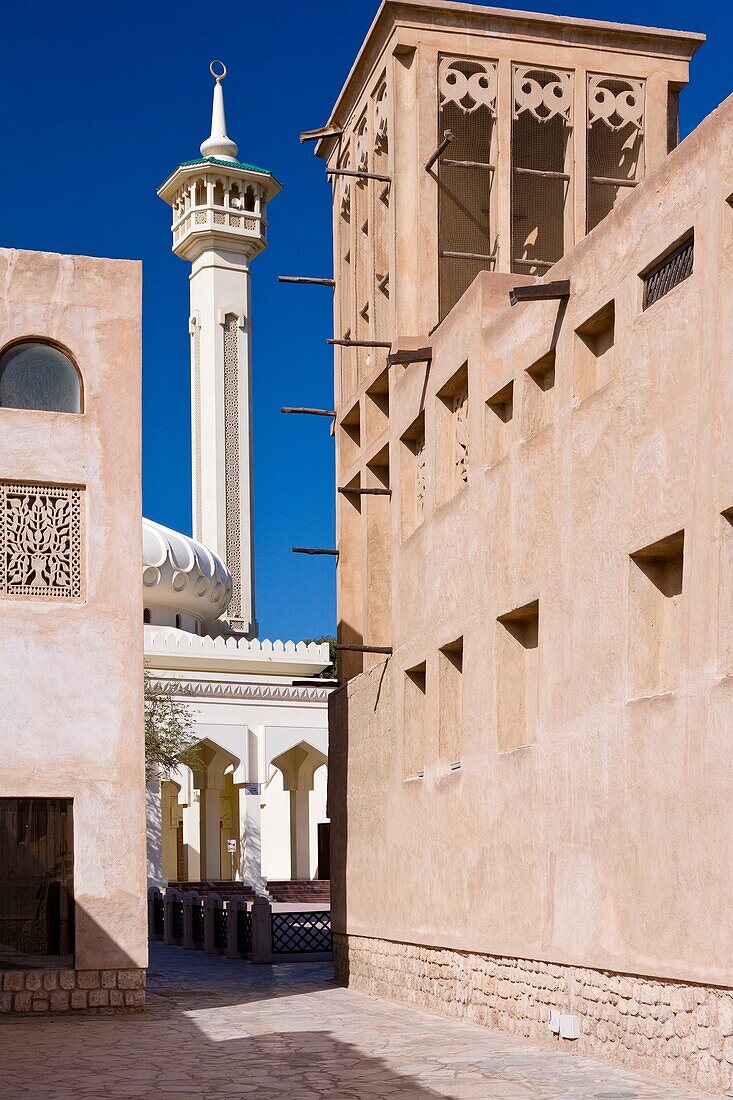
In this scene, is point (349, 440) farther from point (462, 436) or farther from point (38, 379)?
point (38, 379)

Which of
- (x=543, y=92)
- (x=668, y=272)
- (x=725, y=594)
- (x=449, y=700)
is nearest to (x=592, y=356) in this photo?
(x=668, y=272)

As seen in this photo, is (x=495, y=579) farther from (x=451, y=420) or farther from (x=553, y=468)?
(x=451, y=420)

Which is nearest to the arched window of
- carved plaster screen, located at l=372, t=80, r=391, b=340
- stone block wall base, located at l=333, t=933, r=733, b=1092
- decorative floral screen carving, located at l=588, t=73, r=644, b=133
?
carved plaster screen, located at l=372, t=80, r=391, b=340

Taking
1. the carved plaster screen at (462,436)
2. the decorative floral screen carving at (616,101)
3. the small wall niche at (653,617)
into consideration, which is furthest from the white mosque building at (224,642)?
the small wall niche at (653,617)

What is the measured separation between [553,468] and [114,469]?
451 cm

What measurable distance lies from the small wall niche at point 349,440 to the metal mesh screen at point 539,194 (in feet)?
8.92

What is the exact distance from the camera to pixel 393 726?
1467 centimetres

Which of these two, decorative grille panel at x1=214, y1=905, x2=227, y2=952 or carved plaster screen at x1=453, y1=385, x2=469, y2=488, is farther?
decorative grille panel at x1=214, y1=905, x2=227, y2=952

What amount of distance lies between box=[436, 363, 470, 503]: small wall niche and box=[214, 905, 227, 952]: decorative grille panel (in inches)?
375

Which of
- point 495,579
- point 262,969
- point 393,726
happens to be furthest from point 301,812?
point 495,579

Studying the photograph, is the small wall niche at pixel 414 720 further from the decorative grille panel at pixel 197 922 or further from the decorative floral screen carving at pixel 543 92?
the decorative grille panel at pixel 197 922

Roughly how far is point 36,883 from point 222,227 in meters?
32.5

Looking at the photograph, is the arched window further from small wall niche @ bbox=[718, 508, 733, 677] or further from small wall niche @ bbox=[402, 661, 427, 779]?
small wall niche @ bbox=[718, 508, 733, 677]

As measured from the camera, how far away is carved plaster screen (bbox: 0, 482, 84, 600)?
13000 mm
